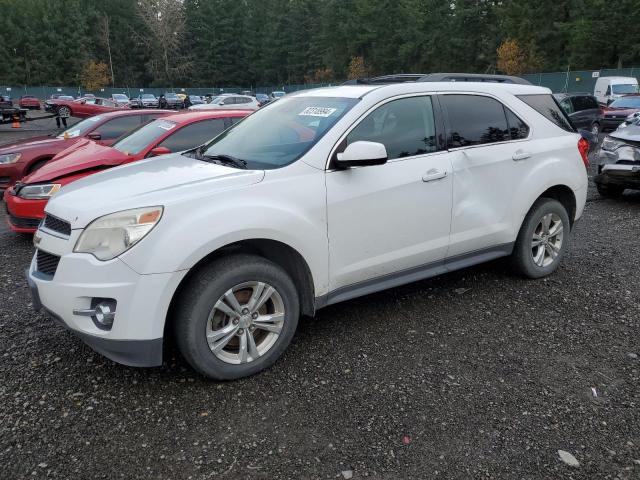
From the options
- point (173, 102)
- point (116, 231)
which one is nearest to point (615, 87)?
point (116, 231)

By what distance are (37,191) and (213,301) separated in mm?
3984

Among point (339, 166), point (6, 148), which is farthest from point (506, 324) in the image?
point (6, 148)

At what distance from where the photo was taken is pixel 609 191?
8.48 meters

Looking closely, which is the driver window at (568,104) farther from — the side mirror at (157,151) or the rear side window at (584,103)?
the side mirror at (157,151)

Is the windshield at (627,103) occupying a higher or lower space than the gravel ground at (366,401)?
higher

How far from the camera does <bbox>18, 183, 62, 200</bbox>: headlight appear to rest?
5.80 metres

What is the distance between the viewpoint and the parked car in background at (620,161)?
7.71 m

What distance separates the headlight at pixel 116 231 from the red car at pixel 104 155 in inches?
135

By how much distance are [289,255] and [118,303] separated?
1082mm

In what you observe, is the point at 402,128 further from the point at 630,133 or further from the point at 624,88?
the point at 624,88

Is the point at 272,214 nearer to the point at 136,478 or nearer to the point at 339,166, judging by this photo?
the point at 339,166

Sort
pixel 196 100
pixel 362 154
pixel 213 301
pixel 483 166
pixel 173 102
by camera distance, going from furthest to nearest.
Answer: pixel 196 100
pixel 173 102
pixel 483 166
pixel 362 154
pixel 213 301

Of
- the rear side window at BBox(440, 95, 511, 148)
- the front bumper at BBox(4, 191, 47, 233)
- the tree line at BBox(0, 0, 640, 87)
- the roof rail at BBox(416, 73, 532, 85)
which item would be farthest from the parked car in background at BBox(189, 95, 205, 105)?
the rear side window at BBox(440, 95, 511, 148)

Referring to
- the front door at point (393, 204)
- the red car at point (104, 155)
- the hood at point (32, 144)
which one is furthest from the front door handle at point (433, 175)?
the hood at point (32, 144)
